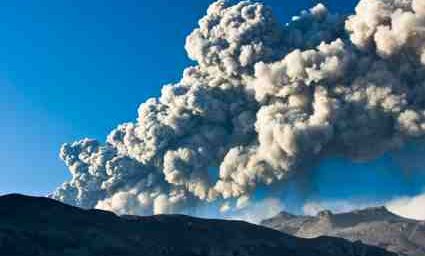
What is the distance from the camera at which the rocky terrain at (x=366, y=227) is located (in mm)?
115250

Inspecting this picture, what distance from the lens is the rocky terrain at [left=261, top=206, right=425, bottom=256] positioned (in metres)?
115

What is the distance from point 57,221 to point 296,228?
3169 inches

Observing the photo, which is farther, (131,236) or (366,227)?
(366,227)

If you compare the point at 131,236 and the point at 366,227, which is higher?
the point at 366,227

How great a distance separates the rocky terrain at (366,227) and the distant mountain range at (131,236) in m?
33.4

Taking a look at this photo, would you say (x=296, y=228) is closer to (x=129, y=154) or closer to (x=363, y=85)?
(x=129, y=154)

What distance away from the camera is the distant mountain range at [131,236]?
195 ft

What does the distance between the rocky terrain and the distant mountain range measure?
3337cm

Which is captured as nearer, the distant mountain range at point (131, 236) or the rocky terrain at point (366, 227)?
the distant mountain range at point (131, 236)

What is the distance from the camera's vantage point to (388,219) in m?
142

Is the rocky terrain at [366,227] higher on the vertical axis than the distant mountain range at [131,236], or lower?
higher

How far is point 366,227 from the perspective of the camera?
12681 centimetres

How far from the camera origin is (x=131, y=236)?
219 feet

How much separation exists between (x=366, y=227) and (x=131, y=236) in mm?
68946
